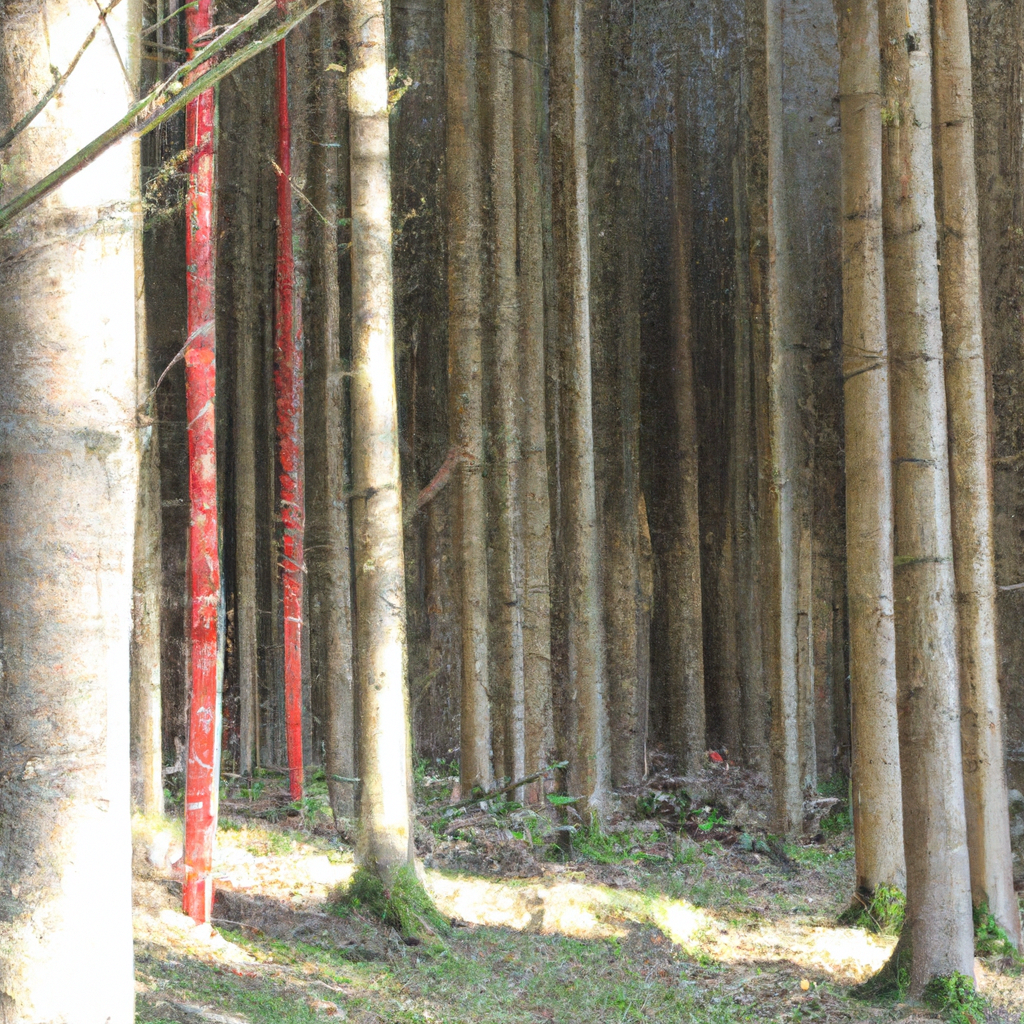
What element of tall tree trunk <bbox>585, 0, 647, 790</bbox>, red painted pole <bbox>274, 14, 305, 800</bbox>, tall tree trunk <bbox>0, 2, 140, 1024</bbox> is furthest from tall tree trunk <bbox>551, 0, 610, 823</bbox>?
tall tree trunk <bbox>0, 2, 140, 1024</bbox>

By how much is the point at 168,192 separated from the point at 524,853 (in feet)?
19.4

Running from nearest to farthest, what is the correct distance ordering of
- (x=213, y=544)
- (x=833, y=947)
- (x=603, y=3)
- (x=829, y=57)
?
(x=213, y=544)
(x=833, y=947)
(x=603, y=3)
(x=829, y=57)

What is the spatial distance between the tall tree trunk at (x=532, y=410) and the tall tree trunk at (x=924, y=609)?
4.45m

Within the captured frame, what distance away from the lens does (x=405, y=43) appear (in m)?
14.4

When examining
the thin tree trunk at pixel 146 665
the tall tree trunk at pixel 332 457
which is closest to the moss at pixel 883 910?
the tall tree trunk at pixel 332 457

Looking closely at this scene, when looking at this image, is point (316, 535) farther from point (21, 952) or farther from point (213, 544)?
point (21, 952)

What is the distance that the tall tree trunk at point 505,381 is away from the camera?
9453mm

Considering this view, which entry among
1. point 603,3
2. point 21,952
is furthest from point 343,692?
point 603,3

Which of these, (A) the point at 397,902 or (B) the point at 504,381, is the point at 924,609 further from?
(B) the point at 504,381

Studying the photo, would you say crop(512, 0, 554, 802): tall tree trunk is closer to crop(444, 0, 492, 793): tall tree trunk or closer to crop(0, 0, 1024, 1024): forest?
crop(0, 0, 1024, 1024): forest

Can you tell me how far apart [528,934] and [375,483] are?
3115mm

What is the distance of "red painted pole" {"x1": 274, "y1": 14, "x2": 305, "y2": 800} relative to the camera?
1043 centimetres

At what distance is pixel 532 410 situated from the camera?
996 centimetres

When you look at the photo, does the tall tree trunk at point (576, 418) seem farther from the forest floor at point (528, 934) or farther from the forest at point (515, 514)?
the forest floor at point (528, 934)
